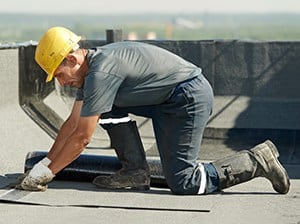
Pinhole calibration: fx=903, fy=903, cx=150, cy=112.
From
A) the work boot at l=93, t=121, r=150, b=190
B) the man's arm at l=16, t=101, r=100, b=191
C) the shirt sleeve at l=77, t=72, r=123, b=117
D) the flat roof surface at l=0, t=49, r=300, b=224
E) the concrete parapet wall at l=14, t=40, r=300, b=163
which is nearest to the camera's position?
the flat roof surface at l=0, t=49, r=300, b=224

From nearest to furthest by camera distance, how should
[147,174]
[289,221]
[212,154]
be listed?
[289,221] → [147,174] → [212,154]

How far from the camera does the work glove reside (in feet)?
21.7

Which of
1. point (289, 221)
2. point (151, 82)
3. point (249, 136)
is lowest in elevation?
point (249, 136)

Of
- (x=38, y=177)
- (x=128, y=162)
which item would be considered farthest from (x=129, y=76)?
(x=38, y=177)

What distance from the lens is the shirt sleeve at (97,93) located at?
608 cm

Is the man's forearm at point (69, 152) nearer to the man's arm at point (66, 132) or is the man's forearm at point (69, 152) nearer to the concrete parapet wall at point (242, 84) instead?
the man's arm at point (66, 132)

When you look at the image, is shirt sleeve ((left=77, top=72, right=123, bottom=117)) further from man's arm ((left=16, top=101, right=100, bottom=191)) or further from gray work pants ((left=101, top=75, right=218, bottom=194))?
gray work pants ((left=101, top=75, right=218, bottom=194))

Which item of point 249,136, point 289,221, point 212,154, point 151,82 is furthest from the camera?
point 249,136

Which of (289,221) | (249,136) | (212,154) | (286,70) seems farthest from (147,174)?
(286,70)

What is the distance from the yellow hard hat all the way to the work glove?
2.24 feet

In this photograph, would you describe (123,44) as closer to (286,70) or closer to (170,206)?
(170,206)

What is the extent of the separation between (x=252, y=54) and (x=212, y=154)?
175 centimetres

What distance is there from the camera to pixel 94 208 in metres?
6.25

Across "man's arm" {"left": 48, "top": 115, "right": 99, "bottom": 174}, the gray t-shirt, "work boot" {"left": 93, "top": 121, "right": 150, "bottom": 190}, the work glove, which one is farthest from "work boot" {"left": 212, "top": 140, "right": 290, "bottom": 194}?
the work glove
